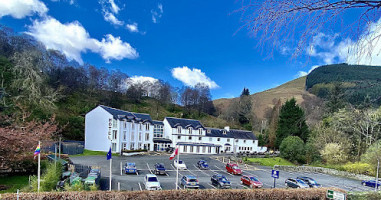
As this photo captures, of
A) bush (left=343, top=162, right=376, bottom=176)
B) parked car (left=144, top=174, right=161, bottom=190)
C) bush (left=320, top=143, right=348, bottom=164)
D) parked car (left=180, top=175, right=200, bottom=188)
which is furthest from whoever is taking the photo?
bush (left=320, top=143, right=348, bottom=164)

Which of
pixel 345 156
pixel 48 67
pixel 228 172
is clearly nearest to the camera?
pixel 228 172

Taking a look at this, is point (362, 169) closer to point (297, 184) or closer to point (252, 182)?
point (297, 184)

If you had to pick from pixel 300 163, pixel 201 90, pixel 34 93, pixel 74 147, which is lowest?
pixel 300 163

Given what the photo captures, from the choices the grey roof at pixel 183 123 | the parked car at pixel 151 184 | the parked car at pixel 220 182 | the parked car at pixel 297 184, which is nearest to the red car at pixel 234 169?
the parked car at pixel 297 184

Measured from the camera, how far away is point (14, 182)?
1786 centimetres

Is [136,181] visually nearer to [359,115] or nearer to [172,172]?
[172,172]

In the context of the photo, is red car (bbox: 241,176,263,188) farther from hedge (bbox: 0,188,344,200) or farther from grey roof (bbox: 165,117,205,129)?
grey roof (bbox: 165,117,205,129)

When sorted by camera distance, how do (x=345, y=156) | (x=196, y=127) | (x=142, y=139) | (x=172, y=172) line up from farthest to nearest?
(x=196, y=127)
(x=142, y=139)
(x=345, y=156)
(x=172, y=172)

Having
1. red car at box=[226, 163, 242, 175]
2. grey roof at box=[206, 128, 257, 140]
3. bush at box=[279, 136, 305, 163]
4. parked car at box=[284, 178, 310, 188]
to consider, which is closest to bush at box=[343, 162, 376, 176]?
bush at box=[279, 136, 305, 163]

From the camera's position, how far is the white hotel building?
41.5m

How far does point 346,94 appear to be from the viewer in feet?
14.3

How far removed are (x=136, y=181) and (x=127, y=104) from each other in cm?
5923

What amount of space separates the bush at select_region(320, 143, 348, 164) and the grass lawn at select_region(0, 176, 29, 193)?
138 feet

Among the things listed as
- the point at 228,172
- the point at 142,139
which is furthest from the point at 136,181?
the point at 142,139
